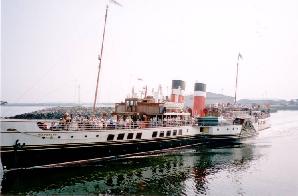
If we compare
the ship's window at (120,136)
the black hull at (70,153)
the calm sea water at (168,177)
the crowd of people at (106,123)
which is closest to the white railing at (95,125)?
the crowd of people at (106,123)

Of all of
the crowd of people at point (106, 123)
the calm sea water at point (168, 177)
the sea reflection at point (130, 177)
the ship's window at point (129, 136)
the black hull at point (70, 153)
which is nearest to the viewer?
the sea reflection at point (130, 177)

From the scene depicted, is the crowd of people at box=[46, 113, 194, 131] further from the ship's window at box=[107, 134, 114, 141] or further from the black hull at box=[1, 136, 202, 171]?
the black hull at box=[1, 136, 202, 171]

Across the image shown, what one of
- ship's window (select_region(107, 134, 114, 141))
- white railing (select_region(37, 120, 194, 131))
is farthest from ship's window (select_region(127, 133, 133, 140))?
ship's window (select_region(107, 134, 114, 141))

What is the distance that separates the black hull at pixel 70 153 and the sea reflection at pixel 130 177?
83cm

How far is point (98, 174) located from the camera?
26031 mm

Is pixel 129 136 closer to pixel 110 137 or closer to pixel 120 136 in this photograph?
pixel 120 136

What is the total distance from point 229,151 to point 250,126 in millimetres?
12420

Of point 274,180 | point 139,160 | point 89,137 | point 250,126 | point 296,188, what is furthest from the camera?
point 250,126

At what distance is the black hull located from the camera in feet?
83.9

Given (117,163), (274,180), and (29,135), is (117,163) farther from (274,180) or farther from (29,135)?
(274,180)

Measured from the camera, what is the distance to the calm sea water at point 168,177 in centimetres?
2269

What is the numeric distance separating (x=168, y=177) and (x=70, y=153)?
8387 mm

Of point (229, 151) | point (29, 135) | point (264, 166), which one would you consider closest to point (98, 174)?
point (29, 135)

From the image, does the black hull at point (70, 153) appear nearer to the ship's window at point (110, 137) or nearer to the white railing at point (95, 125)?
the ship's window at point (110, 137)
